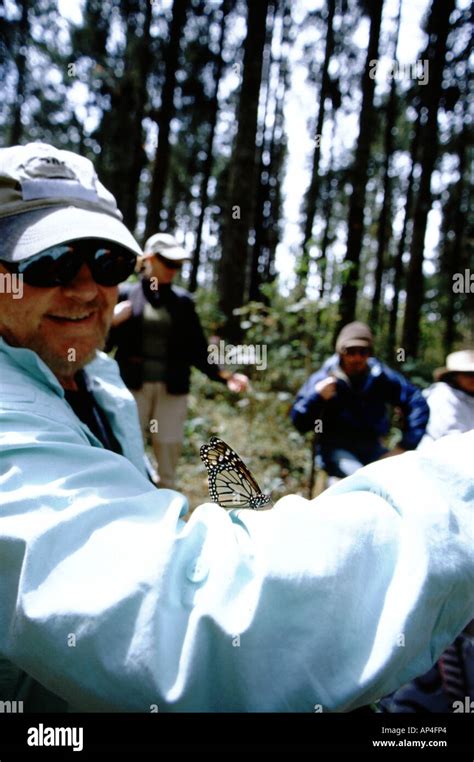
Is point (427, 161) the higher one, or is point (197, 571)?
point (427, 161)

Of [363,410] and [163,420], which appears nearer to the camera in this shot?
[363,410]

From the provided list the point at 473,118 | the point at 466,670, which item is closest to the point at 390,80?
the point at 473,118

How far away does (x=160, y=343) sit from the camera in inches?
188

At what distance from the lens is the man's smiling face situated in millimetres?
1190

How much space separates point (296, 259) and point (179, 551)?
6.88 metres

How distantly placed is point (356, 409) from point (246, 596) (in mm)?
3760

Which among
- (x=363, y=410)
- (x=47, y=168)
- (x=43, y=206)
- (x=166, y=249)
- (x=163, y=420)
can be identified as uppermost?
(x=166, y=249)

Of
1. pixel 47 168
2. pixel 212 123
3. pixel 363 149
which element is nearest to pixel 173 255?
pixel 47 168

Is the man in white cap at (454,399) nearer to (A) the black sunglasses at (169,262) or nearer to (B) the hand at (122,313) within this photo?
(A) the black sunglasses at (169,262)

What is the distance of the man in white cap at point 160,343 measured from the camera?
15.3ft

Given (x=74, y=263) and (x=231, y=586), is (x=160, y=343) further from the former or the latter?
(x=231, y=586)

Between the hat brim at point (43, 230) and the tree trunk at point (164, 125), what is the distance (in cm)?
886

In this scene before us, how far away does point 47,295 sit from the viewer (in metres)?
1.22

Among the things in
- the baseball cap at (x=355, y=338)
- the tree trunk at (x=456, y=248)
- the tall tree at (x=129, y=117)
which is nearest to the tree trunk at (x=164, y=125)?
the tall tree at (x=129, y=117)
